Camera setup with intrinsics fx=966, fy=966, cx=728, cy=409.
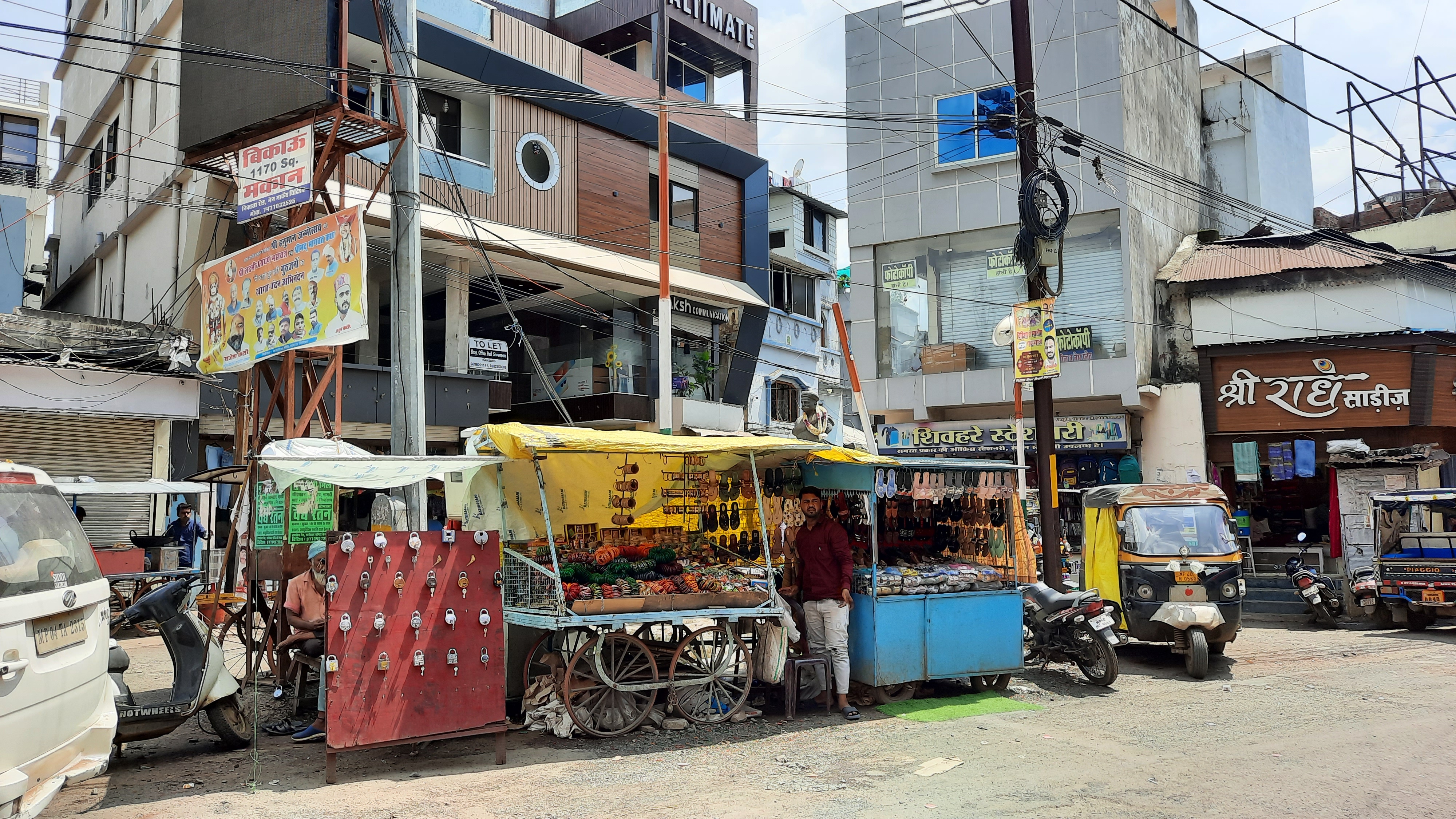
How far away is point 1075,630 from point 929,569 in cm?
222

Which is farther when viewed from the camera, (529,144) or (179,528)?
(529,144)

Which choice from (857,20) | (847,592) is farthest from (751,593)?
(857,20)

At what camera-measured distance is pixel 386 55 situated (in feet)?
36.9

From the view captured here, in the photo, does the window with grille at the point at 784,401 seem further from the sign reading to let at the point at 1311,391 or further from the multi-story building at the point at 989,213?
the sign reading to let at the point at 1311,391

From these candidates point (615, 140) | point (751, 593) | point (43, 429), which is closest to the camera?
point (751, 593)

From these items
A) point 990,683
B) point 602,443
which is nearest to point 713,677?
point 602,443

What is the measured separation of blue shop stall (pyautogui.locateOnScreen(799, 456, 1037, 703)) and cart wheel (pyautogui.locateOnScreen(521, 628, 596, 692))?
2977 mm

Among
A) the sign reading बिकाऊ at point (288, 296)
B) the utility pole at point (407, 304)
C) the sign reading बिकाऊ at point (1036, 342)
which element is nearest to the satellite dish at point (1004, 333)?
the sign reading बिकाऊ at point (1036, 342)

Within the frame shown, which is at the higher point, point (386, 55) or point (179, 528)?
point (386, 55)

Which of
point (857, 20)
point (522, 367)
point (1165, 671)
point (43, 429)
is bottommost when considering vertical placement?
point (1165, 671)

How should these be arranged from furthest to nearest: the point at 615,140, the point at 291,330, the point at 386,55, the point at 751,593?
the point at 615,140 → the point at 386,55 → the point at 291,330 → the point at 751,593

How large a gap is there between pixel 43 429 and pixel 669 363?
11492 millimetres

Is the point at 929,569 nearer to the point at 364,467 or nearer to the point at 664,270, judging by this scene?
the point at 364,467

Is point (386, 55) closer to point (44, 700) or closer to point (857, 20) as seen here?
point (44, 700)
